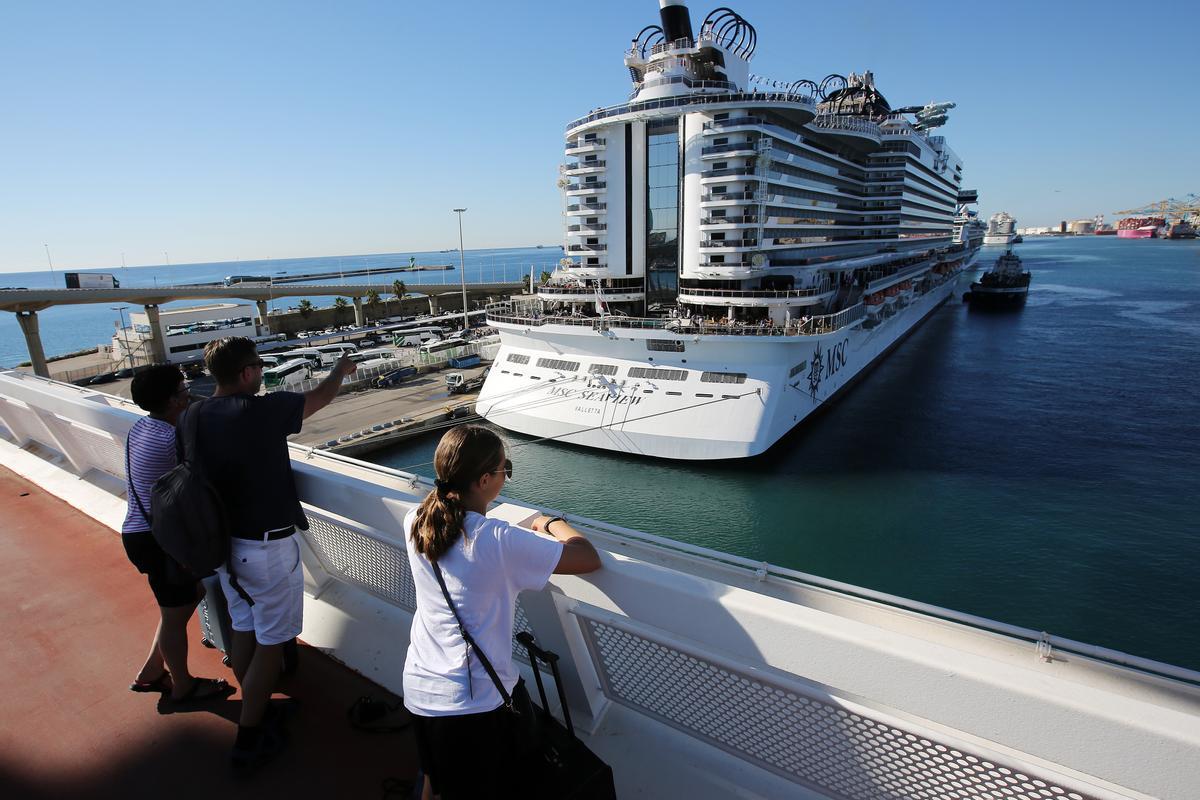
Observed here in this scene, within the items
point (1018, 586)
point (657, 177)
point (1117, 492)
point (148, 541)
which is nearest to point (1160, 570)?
point (1018, 586)

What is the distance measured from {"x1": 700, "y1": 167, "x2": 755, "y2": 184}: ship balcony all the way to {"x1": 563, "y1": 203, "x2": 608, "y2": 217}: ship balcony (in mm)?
4084

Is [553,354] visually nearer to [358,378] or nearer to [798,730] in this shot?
[358,378]

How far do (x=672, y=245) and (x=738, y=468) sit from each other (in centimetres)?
985

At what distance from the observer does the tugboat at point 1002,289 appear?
5509cm

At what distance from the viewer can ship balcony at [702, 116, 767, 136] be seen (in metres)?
20.4

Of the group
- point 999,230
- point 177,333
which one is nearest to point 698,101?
point 177,333

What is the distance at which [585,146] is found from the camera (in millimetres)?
23031

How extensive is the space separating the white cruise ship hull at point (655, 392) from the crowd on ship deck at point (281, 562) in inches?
604

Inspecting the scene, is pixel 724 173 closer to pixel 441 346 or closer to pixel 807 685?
pixel 441 346

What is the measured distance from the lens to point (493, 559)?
1690 millimetres

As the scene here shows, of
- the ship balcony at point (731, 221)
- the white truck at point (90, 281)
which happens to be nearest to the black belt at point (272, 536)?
the ship balcony at point (731, 221)

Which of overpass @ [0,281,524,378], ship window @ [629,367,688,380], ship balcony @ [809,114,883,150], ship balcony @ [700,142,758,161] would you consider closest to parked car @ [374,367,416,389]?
overpass @ [0,281,524,378]

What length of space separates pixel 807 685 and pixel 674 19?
28.4 metres

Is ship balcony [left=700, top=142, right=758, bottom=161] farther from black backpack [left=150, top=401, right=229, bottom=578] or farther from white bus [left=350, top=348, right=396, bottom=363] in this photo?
black backpack [left=150, top=401, right=229, bottom=578]
